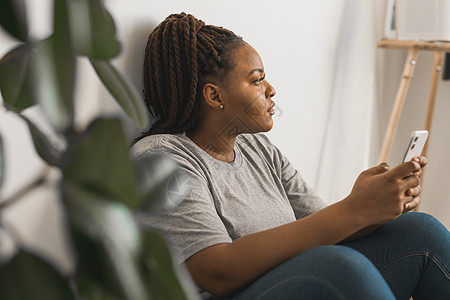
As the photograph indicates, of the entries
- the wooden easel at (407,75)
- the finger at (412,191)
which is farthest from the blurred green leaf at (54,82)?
the wooden easel at (407,75)

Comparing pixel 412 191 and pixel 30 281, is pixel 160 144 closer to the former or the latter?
pixel 412 191

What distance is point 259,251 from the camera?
924mm

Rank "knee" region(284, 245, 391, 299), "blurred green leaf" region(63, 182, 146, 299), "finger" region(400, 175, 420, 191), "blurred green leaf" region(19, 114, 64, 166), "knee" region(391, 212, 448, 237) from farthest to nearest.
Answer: "knee" region(391, 212, 448, 237) < "finger" region(400, 175, 420, 191) < "knee" region(284, 245, 391, 299) < "blurred green leaf" region(19, 114, 64, 166) < "blurred green leaf" region(63, 182, 146, 299)

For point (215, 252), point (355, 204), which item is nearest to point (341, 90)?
point (355, 204)

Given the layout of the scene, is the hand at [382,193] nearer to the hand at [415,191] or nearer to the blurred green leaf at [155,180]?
the hand at [415,191]

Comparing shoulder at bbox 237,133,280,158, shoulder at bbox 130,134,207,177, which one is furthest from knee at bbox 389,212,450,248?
shoulder at bbox 130,134,207,177

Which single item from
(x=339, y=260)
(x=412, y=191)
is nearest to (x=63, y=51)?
(x=339, y=260)

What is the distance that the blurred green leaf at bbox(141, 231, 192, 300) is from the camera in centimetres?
34

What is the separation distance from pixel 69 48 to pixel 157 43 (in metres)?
0.79

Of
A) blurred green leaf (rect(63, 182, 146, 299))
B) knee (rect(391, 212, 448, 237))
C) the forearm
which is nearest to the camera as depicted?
blurred green leaf (rect(63, 182, 146, 299))

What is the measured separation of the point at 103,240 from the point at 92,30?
137mm

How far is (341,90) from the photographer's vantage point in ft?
6.58

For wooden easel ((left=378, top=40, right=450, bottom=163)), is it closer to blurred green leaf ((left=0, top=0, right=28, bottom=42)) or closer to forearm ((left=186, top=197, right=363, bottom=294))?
forearm ((left=186, top=197, right=363, bottom=294))

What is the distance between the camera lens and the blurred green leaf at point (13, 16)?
0.34 m
